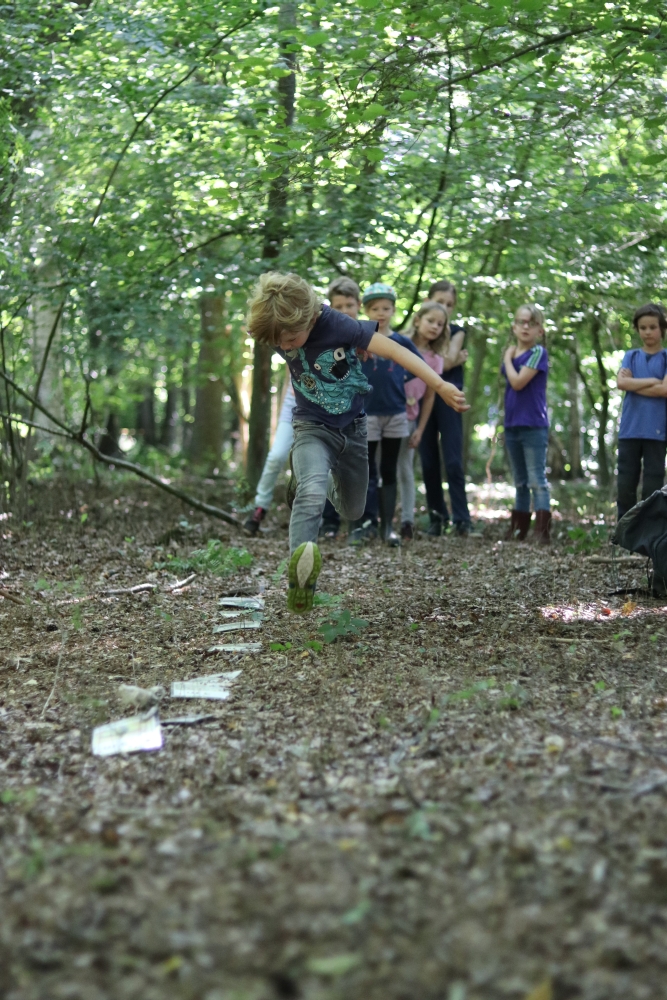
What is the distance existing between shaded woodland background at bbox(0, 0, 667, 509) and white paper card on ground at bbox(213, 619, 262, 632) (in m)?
2.62

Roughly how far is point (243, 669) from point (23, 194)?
5657 millimetres

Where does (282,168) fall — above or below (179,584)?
above

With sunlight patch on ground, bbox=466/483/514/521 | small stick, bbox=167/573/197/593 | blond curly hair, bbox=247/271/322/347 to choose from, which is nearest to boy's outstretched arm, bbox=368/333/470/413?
blond curly hair, bbox=247/271/322/347

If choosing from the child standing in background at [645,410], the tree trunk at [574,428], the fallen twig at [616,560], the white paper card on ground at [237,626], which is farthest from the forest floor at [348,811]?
the tree trunk at [574,428]

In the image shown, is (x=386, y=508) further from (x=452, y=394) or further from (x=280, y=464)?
(x=452, y=394)

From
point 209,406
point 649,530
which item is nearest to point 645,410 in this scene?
point 649,530

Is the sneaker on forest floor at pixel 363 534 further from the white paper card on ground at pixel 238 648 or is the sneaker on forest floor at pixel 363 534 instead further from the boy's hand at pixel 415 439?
the white paper card on ground at pixel 238 648

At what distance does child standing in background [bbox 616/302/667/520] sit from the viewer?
695 cm

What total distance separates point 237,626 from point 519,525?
3.73m

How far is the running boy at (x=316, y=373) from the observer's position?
14.8ft

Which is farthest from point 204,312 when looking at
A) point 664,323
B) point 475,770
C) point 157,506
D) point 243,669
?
point 475,770

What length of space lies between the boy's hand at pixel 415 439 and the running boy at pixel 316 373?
10.4 ft

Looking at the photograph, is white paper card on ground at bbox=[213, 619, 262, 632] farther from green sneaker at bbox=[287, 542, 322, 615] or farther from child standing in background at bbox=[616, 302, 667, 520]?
child standing in background at bbox=[616, 302, 667, 520]

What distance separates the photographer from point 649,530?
17.4 ft
